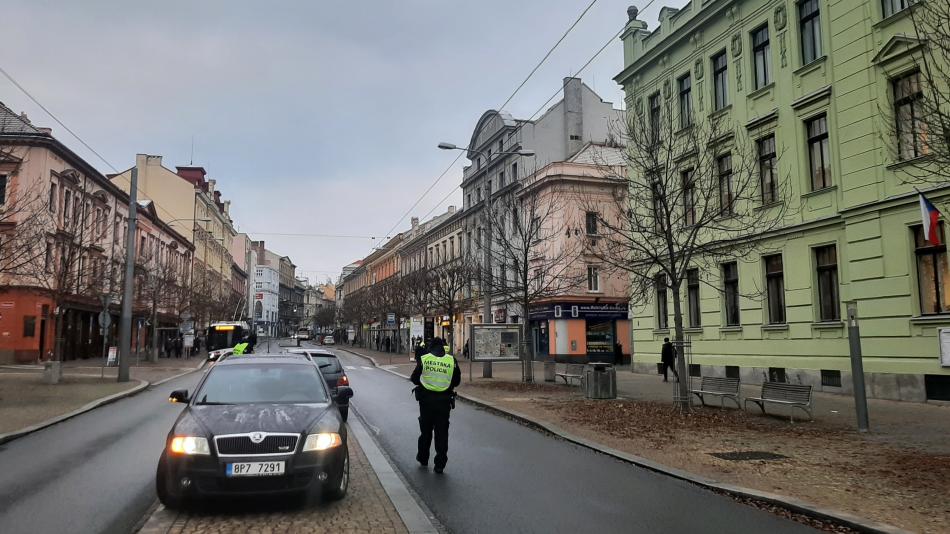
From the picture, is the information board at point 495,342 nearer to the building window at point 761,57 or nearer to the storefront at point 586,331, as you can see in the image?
the building window at point 761,57

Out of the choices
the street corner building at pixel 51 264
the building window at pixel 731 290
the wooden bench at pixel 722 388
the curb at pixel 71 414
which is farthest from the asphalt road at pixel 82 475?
the building window at pixel 731 290

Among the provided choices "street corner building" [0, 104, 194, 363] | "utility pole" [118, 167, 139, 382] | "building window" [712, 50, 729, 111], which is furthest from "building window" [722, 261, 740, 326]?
"street corner building" [0, 104, 194, 363]

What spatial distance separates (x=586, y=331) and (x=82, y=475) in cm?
3496

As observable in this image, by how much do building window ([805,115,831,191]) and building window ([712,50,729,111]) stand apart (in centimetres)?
406

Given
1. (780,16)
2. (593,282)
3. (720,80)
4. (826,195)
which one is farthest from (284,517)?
(593,282)

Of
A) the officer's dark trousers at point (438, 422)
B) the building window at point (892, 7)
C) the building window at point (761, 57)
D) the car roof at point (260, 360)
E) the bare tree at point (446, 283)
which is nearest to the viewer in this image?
the car roof at point (260, 360)

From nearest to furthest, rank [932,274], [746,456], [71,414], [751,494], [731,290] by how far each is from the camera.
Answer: [751,494] → [746,456] → [71,414] → [932,274] → [731,290]

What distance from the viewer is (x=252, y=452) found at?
624 cm

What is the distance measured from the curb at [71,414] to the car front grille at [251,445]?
25.3ft

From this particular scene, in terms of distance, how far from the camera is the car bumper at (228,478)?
6.14 meters

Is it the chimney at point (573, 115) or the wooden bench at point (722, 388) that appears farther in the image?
the chimney at point (573, 115)

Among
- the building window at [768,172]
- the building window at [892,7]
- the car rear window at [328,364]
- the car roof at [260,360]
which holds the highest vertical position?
the building window at [892,7]

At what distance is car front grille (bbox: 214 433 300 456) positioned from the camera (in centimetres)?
622

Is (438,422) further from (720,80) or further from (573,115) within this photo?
(573,115)
